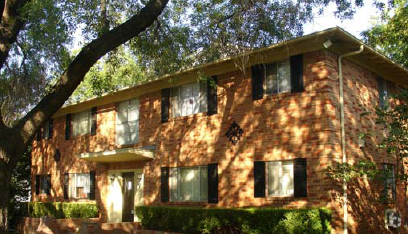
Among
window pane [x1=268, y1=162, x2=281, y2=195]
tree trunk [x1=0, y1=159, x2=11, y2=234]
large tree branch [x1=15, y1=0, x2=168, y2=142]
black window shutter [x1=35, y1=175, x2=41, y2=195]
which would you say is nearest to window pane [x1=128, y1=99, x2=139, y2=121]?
window pane [x1=268, y1=162, x2=281, y2=195]

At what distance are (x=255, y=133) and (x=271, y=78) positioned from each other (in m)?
1.73

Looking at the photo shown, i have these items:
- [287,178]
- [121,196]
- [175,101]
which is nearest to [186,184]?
[175,101]

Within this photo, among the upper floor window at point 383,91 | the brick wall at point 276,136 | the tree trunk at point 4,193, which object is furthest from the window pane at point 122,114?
the tree trunk at point 4,193

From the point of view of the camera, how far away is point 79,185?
2241 cm

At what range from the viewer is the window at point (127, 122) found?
19766 millimetres

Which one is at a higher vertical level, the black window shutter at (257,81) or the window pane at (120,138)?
the black window shutter at (257,81)

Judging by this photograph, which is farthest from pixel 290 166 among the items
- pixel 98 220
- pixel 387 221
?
pixel 98 220

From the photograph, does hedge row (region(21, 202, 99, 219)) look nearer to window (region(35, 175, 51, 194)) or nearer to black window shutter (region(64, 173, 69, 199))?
black window shutter (region(64, 173, 69, 199))

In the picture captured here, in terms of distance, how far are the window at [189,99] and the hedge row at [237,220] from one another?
3484 millimetres

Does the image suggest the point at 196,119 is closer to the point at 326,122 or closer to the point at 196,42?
the point at 196,42

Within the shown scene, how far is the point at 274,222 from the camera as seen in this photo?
13078 mm

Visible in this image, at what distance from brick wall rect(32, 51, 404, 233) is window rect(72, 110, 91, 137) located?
14.1 ft

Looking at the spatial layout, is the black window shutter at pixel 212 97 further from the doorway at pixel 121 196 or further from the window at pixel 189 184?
the doorway at pixel 121 196

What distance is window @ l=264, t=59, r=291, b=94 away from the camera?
47.2 ft
